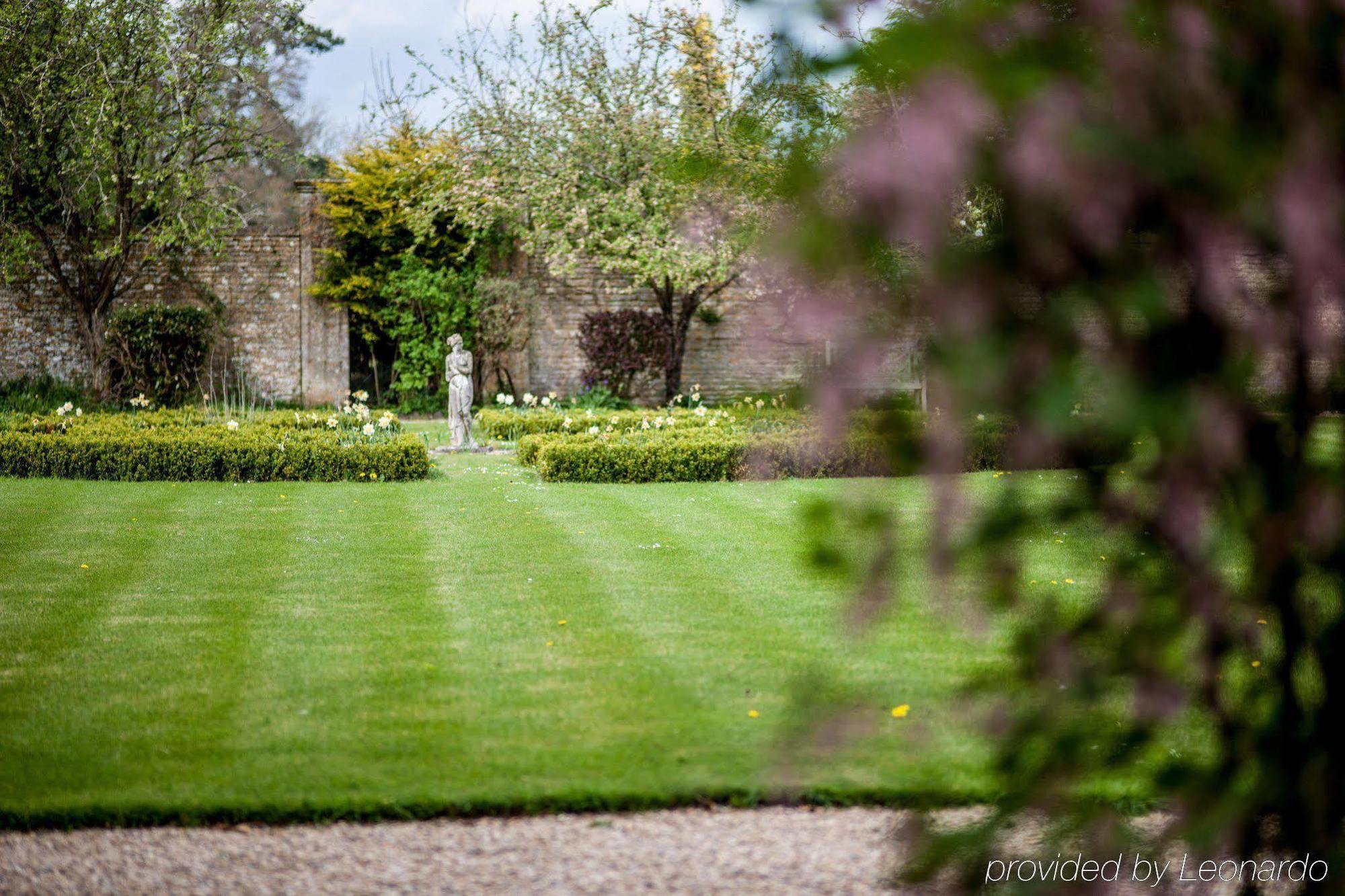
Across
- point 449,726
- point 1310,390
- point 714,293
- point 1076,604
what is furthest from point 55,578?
point 714,293

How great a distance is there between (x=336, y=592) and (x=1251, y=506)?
18.3ft

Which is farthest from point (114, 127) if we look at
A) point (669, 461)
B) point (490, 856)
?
point (490, 856)

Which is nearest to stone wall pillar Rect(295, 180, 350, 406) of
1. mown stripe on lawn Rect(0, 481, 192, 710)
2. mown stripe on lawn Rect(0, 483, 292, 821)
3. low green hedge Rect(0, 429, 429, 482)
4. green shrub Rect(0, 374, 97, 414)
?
green shrub Rect(0, 374, 97, 414)

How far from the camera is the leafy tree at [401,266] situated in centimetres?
1912

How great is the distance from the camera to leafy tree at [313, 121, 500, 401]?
62.7 ft

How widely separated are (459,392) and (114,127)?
6642 mm

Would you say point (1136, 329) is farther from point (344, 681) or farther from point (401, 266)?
point (401, 266)

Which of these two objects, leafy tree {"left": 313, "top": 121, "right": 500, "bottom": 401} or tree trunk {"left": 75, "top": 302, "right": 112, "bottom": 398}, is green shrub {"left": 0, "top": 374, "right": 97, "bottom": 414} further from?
leafy tree {"left": 313, "top": 121, "right": 500, "bottom": 401}

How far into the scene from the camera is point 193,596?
6297 millimetres

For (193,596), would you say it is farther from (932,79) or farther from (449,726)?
(932,79)

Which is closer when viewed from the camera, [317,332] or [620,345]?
[317,332]

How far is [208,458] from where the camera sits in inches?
435

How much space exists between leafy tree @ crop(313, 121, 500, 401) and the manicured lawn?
1079 centimetres

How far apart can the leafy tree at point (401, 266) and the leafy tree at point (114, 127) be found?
1800 millimetres
